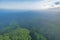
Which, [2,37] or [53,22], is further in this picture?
[53,22]

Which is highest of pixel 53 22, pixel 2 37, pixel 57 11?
pixel 57 11

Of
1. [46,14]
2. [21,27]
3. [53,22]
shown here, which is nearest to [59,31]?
[53,22]

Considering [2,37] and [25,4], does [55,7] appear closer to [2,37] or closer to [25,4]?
[25,4]

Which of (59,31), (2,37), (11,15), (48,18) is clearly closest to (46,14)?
(48,18)

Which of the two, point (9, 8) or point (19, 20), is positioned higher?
point (9, 8)

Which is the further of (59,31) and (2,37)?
(59,31)

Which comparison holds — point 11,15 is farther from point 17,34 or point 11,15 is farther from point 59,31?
point 59,31
